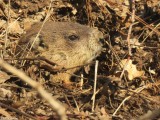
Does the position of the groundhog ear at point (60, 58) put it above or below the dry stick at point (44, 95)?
below

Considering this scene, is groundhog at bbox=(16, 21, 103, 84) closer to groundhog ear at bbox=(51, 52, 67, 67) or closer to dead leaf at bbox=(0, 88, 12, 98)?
groundhog ear at bbox=(51, 52, 67, 67)

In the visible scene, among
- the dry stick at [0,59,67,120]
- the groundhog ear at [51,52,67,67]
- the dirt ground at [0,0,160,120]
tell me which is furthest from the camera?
the groundhog ear at [51,52,67,67]

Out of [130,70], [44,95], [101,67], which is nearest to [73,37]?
[101,67]

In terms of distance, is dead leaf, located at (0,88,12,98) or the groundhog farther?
the groundhog

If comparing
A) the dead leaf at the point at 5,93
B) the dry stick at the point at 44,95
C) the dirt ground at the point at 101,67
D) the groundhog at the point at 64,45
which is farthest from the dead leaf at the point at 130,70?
the dry stick at the point at 44,95

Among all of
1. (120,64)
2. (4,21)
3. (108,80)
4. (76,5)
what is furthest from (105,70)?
(4,21)

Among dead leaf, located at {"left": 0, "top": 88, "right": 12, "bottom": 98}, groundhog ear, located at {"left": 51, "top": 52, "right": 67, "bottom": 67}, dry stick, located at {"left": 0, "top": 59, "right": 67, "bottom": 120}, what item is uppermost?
dry stick, located at {"left": 0, "top": 59, "right": 67, "bottom": 120}

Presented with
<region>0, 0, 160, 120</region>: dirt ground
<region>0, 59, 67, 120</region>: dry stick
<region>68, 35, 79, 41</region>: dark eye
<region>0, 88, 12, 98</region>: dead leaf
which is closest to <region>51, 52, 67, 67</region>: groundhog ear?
<region>0, 0, 160, 120</region>: dirt ground

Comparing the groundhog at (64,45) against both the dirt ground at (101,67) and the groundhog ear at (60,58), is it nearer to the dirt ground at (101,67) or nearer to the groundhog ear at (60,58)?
the groundhog ear at (60,58)
